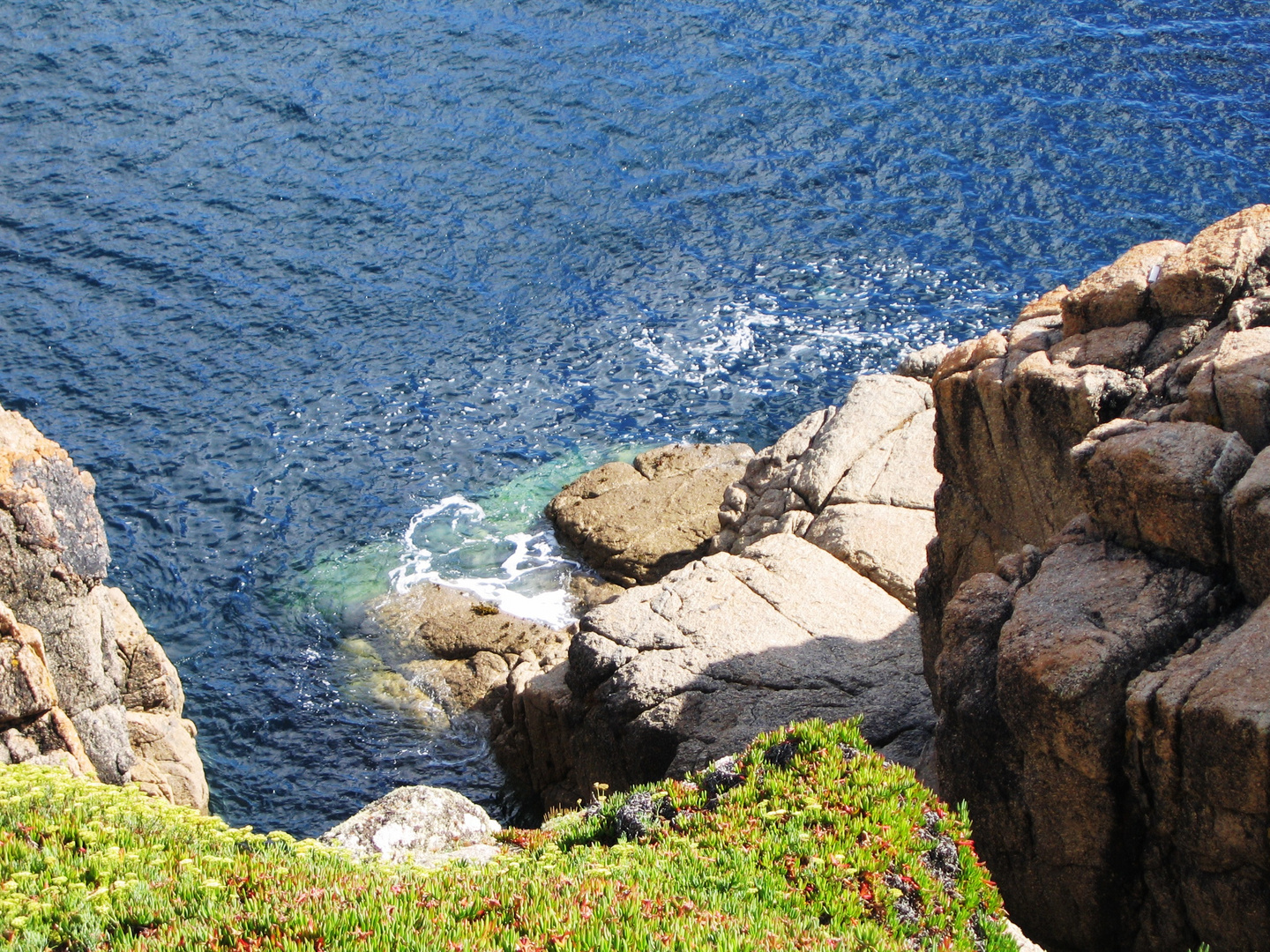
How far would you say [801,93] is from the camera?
148ft

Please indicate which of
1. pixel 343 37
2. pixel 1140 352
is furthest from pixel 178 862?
pixel 343 37

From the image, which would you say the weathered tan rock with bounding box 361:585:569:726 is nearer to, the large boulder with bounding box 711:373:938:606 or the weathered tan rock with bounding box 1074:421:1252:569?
the large boulder with bounding box 711:373:938:606

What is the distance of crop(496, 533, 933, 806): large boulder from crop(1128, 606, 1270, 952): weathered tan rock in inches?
201

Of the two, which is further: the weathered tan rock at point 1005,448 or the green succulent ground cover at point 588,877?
the weathered tan rock at point 1005,448

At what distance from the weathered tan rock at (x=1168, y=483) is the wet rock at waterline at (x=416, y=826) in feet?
29.5

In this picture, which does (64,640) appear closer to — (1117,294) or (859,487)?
(859,487)

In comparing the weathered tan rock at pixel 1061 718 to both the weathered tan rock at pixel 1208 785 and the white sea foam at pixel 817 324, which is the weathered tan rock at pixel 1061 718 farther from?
the white sea foam at pixel 817 324

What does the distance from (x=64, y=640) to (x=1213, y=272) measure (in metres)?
17.4

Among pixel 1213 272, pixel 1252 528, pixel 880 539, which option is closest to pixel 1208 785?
pixel 1252 528

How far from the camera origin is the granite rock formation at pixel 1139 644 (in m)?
10.2

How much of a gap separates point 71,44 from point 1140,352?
47671 mm

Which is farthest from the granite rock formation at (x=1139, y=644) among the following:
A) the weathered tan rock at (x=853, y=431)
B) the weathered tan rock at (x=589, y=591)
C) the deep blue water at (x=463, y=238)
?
the weathered tan rock at (x=589, y=591)

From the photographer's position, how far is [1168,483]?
11625 mm

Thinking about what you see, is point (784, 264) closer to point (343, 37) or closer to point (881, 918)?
point (343, 37)
